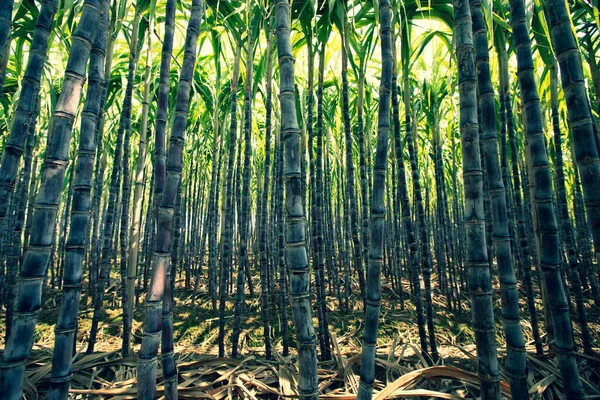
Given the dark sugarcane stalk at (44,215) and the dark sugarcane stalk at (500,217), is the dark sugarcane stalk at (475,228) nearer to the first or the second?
the dark sugarcane stalk at (500,217)

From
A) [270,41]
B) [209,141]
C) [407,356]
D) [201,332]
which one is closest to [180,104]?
[270,41]

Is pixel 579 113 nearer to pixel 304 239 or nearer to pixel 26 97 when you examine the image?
pixel 304 239

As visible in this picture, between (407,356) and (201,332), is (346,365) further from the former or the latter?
(201,332)

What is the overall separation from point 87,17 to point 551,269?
2097 mm

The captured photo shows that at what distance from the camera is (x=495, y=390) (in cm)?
123

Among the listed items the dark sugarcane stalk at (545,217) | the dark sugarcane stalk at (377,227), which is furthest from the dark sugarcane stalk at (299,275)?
the dark sugarcane stalk at (545,217)

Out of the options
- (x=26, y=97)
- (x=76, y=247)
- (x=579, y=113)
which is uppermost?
(x=26, y=97)

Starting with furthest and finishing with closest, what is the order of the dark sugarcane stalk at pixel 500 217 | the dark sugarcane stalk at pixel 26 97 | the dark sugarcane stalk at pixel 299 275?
the dark sugarcane stalk at pixel 26 97 < the dark sugarcane stalk at pixel 500 217 < the dark sugarcane stalk at pixel 299 275

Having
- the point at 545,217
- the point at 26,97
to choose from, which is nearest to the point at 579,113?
the point at 545,217

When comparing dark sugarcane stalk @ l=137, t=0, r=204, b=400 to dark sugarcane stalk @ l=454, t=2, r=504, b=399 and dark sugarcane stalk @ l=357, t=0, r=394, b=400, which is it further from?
dark sugarcane stalk @ l=454, t=2, r=504, b=399

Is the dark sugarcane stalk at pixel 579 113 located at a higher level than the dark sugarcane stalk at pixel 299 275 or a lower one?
higher

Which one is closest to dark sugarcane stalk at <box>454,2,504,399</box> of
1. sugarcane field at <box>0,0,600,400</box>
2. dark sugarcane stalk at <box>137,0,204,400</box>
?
sugarcane field at <box>0,0,600,400</box>

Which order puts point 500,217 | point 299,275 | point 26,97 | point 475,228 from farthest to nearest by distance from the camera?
point 26,97, point 500,217, point 475,228, point 299,275

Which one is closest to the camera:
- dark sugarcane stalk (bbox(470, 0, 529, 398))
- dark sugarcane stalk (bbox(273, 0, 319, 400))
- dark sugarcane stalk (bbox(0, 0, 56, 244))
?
dark sugarcane stalk (bbox(273, 0, 319, 400))
